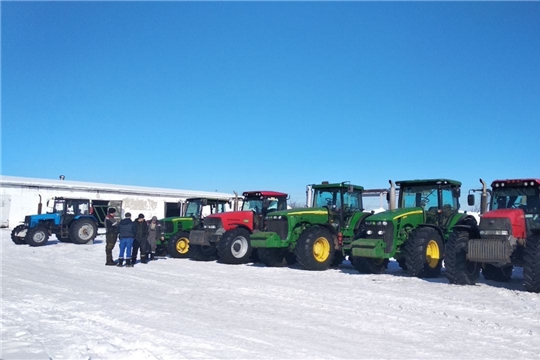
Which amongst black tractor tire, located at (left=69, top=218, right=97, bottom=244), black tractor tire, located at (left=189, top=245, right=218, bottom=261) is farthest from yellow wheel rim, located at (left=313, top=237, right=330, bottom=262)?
black tractor tire, located at (left=69, top=218, right=97, bottom=244)

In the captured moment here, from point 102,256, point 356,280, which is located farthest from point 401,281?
point 102,256

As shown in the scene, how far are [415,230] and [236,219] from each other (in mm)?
5422

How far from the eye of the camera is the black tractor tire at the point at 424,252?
1105cm

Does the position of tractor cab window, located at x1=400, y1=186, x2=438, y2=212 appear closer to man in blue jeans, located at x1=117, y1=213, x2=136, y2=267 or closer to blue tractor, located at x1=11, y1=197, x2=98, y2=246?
man in blue jeans, located at x1=117, y1=213, x2=136, y2=267

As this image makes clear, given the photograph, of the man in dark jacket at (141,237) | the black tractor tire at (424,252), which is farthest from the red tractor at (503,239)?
the man in dark jacket at (141,237)

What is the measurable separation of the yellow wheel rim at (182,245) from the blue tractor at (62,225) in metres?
6.93

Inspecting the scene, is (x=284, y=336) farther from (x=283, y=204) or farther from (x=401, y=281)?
(x=283, y=204)

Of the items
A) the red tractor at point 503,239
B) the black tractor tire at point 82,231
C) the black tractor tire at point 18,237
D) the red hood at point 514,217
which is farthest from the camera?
the black tractor tire at point 82,231

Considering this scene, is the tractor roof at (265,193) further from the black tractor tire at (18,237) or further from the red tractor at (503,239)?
the black tractor tire at (18,237)

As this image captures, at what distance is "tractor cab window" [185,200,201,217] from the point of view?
17547 mm

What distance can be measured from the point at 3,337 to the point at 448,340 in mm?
4817

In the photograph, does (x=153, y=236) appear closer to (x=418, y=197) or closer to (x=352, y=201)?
(x=352, y=201)

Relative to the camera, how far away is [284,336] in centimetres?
583

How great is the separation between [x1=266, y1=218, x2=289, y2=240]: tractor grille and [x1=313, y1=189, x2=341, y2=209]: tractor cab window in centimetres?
113
